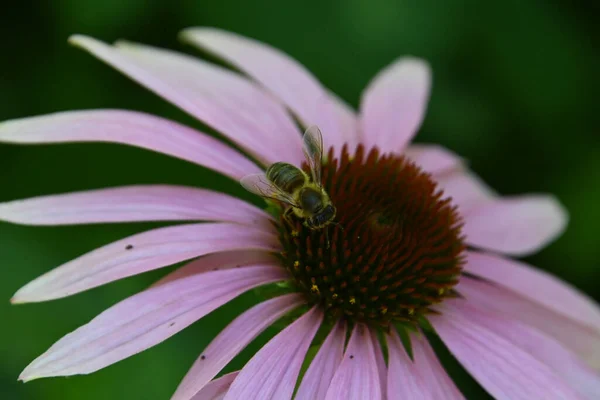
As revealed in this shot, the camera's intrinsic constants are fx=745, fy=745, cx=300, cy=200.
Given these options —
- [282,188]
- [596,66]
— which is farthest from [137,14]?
[596,66]

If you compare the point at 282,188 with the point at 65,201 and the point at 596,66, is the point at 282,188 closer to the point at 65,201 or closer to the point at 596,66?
the point at 65,201

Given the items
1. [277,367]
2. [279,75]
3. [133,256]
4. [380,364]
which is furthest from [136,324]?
[279,75]

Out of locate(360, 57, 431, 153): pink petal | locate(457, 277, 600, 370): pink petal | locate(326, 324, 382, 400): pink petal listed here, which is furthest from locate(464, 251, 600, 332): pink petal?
locate(326, 324, 382, 400): pink petal

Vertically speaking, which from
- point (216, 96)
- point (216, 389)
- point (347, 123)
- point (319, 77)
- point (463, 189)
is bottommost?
point (216, 389)

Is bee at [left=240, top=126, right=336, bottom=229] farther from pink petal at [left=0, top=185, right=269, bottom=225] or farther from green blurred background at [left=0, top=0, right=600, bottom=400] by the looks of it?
green blurred background at [left=0, top=0, right=600, bottom=400]

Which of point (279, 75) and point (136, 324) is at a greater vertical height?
point (279, 75)

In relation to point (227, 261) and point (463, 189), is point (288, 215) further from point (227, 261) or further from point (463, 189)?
point (463, 189)
